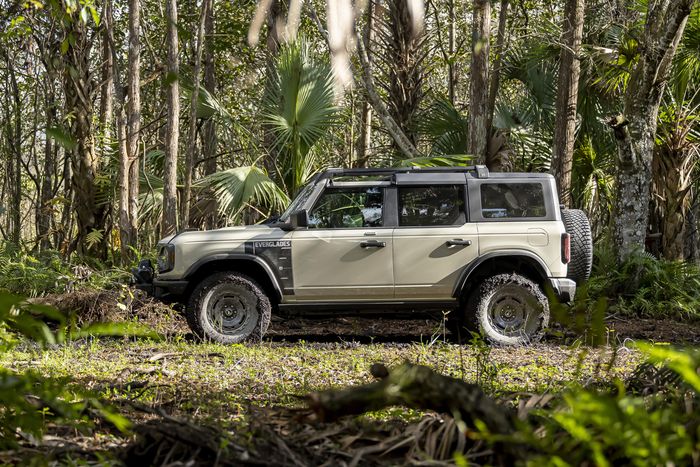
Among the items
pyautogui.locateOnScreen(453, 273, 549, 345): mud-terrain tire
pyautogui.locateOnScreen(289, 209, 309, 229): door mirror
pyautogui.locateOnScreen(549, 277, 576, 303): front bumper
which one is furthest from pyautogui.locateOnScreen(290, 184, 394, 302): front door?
pyautogui.locateOnScreen(549, 277, 576, 303): front bumper

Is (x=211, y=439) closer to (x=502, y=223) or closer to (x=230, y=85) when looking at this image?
(x=502, y=223)

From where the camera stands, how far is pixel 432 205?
28.1 feet

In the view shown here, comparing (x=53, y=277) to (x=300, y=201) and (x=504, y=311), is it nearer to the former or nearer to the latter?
(x=300, y=201)

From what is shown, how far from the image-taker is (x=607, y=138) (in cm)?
1457

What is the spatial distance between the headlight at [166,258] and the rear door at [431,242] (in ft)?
7.48

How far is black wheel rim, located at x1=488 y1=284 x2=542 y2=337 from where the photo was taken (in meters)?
8.42

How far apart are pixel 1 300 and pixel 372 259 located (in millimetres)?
6828

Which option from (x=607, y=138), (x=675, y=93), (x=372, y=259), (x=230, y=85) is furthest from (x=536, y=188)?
(x=230, y=85)

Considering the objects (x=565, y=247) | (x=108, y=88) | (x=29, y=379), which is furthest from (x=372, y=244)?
(x=108, y=88)

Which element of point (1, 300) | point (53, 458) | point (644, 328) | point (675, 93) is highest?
point (675, 93)

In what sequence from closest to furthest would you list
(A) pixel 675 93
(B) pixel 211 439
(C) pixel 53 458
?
(B) pixel 211 439
(C) pixel 53 458
(A) pixel 675 93

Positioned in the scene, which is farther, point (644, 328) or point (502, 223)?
point (644, 328)

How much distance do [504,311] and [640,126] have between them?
431 cm

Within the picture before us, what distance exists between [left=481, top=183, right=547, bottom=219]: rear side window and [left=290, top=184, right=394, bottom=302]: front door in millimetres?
1071
